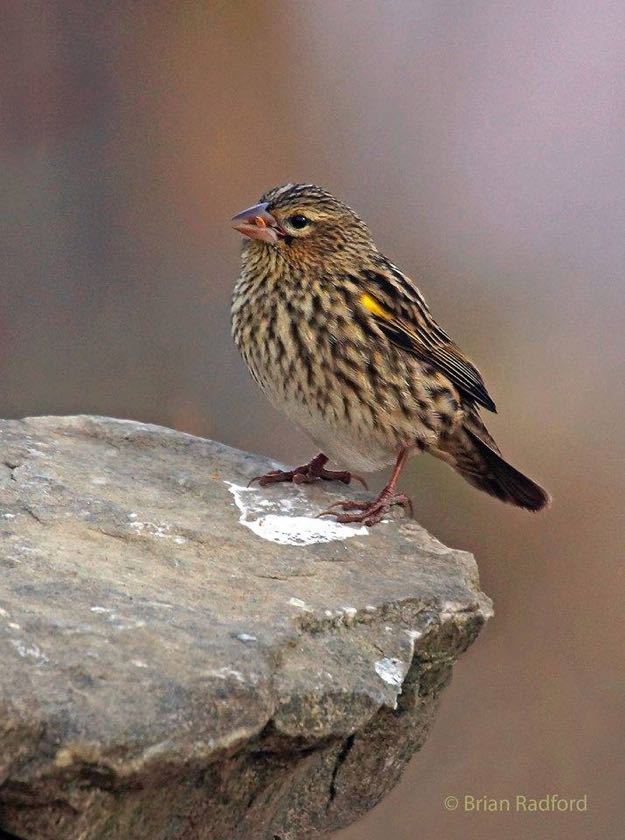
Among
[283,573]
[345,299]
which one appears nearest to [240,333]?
[345,299]

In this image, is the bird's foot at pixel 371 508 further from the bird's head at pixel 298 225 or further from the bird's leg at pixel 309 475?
the bird's head at pixel 298 225

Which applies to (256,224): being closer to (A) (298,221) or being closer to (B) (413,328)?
(A) (298,221)

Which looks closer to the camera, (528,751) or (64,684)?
(64,684)

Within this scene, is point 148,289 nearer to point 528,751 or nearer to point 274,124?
point 274,124

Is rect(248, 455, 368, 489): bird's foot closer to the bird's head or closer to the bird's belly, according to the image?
the bird's belly

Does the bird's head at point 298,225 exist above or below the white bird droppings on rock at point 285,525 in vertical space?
above

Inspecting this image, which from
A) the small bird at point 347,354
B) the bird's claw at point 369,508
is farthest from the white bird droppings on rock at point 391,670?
the small bird at point 347,354
